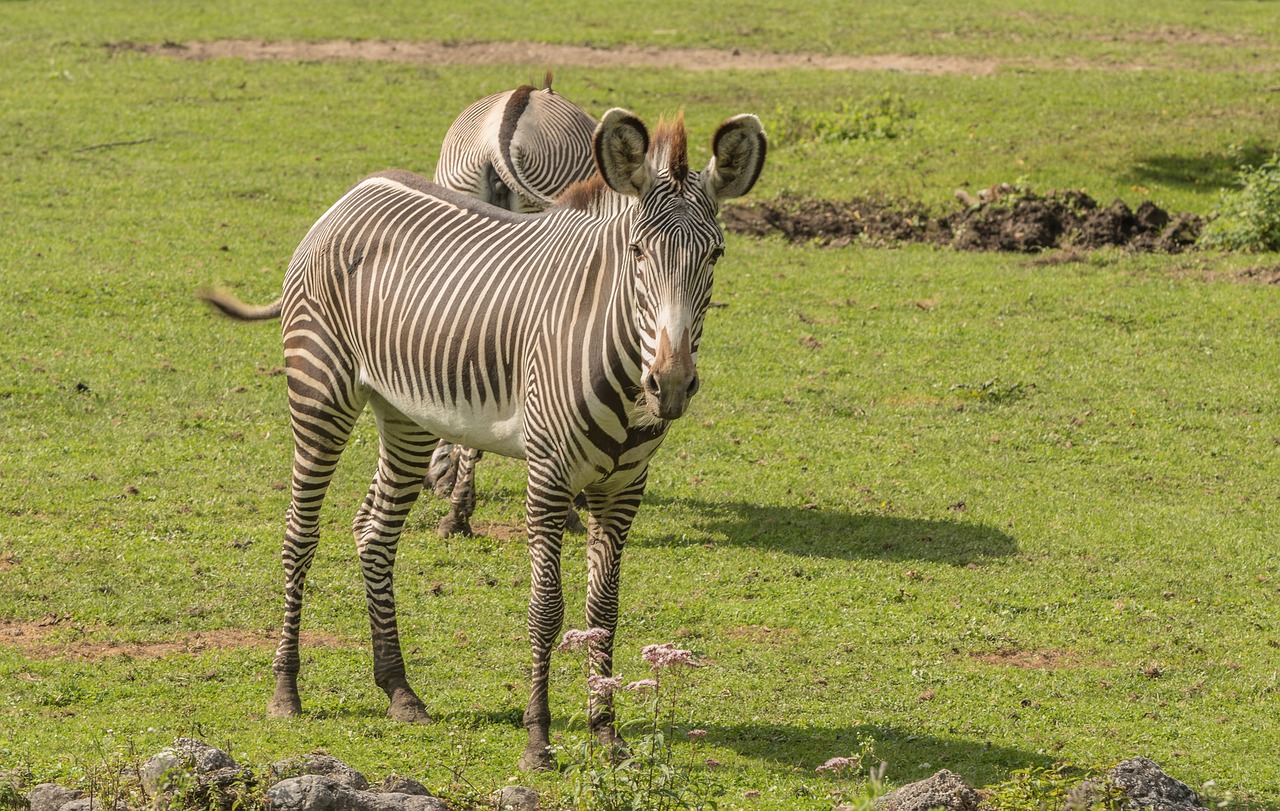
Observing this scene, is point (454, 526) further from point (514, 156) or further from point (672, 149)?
point (672, 149)

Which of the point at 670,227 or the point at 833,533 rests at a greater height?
the point at 670,227

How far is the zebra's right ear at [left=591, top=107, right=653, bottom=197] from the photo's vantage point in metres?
6.16

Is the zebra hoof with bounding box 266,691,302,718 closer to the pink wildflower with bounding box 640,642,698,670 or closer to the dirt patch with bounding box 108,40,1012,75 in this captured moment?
the pink wildflower with bounding box 640,642,698,670

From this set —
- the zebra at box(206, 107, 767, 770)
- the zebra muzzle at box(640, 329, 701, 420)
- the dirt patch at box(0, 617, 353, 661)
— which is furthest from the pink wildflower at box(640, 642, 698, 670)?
the dirt patch at box(0, 617, 353, 661)

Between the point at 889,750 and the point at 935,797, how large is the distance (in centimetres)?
159

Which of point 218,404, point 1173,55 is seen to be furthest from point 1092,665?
point 1173,55

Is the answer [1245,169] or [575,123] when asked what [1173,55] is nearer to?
[1245,169]

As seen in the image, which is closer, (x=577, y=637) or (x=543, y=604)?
(x=577, y=637)

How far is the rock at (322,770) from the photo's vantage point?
579 cm

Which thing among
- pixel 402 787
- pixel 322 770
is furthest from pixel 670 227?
pixel 322 770

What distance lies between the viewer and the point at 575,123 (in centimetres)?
1250

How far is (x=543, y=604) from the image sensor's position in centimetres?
696

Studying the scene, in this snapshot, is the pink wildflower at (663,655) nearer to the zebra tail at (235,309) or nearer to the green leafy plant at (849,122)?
the zebra tail at (235,309)

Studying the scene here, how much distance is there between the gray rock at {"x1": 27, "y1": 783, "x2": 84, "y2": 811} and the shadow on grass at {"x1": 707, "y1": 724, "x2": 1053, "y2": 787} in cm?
323
